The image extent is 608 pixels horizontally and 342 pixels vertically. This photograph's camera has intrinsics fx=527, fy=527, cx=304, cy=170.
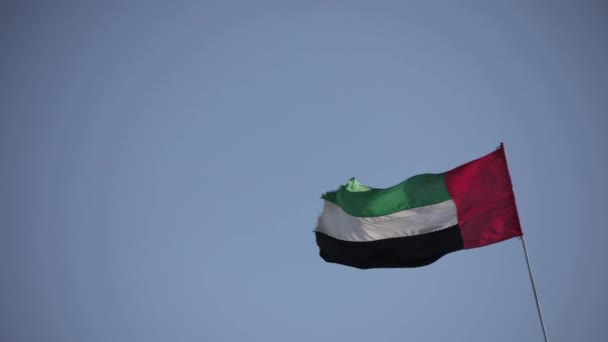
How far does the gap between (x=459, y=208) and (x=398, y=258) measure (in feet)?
6.66

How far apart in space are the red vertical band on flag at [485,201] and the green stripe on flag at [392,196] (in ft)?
1.53

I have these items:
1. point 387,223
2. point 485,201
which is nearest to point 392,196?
point 387,223

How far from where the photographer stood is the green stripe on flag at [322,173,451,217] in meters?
13.4

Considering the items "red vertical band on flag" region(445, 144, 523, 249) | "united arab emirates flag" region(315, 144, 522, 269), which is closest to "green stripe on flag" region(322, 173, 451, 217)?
"united arab emirates flag" region(315, 144, 522, 269)

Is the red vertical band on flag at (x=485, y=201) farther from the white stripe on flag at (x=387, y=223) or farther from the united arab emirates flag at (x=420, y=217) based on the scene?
the white stripe on flag at (x=387, y=223)

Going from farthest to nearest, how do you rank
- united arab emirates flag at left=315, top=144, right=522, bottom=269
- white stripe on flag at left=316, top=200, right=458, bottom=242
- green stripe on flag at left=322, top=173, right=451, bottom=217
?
green stripe on flag at left=322, top=173, right=451, bottom=217, white stripe on flag at left=316, top=200, right=458, bottom=242, united arab emirates flag at left=315, top=144, right=522, bottom=269

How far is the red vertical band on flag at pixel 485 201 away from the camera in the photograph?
12.0 meters

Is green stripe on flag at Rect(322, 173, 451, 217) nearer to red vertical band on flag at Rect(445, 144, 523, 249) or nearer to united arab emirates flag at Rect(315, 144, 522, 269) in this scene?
united arab emirates flag at Rect(315, 144, 522, 269)

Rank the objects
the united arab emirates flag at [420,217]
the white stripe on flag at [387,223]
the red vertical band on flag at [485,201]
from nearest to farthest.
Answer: the red vertical band on flag at [485,201] < the united arab emirates flag at [420,217] < the white stripe on flag at [387,223]

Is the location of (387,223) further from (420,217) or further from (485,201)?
(485,201)

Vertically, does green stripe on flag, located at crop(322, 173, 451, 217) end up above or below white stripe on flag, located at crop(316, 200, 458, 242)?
above

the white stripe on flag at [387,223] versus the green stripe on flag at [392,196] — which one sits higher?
the green stripe on flag at [392,196]

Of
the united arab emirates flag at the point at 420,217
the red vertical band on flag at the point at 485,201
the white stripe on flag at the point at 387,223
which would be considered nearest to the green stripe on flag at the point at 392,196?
the united arab emirates flag at the point at 420,217

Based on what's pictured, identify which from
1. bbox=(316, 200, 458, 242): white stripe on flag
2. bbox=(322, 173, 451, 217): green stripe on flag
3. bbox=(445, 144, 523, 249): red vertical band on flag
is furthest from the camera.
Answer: bbox=(322, 173, 451, 217): green stripe on flag
